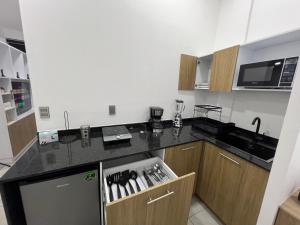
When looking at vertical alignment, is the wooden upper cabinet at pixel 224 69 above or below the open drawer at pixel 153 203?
above

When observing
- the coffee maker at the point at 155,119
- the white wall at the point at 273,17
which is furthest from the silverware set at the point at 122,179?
the white wall at the point at 273,17

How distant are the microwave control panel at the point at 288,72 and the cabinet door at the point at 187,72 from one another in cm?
102

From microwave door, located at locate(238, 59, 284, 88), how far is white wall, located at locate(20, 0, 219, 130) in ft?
2.58

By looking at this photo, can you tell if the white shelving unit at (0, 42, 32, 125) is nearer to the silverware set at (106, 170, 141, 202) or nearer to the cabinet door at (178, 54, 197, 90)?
the silverware set at (106, 170, 141, 202)

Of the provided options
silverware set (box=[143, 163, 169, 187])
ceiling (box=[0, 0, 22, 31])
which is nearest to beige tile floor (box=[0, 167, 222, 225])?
silverware set (box=[143, 163, 169, 187])

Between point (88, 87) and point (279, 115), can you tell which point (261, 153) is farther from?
point (88, 87)

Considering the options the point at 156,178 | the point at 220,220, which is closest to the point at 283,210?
the point at 156,178

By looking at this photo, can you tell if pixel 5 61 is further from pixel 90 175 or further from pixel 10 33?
pixel 90 175

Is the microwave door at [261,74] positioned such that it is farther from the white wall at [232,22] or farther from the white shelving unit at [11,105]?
the white shelving unit at [11,105]

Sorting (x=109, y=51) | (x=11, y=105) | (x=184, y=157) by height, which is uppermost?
(x=109, y=51)

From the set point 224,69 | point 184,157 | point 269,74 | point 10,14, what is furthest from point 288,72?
point 10,14

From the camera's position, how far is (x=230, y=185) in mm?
1290

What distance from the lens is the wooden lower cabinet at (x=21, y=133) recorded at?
92.2 inches

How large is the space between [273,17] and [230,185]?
1.72m
